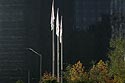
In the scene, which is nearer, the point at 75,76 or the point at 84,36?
the point at 75,76

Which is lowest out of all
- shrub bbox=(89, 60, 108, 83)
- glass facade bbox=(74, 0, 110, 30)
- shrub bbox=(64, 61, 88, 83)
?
shrub bbox=(64, 61, 88, 83)

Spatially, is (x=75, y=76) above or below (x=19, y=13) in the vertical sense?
below

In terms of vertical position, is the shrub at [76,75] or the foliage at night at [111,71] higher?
the foliage at night at [111,71]

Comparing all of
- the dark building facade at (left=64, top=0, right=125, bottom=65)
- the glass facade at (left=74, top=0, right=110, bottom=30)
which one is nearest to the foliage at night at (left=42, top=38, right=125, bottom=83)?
the dark building facade at (left=64, top=0, right=125, bottom=65)

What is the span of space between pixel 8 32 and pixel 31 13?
863cm

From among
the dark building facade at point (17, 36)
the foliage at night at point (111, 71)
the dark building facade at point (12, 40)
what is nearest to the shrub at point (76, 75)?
the foliage at night at point (111, 71)

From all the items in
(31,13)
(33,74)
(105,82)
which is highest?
(31,13)

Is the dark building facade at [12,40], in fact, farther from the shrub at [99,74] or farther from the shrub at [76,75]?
the shrub at [99,74]

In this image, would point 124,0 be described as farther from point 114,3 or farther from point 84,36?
point 84,36

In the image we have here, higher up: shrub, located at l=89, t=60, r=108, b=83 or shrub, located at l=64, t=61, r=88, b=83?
shrub, located at l=89, t=60, r=108, b=83

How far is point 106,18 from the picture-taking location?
114 m

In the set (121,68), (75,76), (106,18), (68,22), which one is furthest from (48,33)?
(121,68)

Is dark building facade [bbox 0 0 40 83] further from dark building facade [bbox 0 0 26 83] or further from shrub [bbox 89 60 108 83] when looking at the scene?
shrub [bbox 89 60 108 83]

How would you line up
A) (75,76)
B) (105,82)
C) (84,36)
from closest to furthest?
(105,82) → (75,76) → (84,36)
